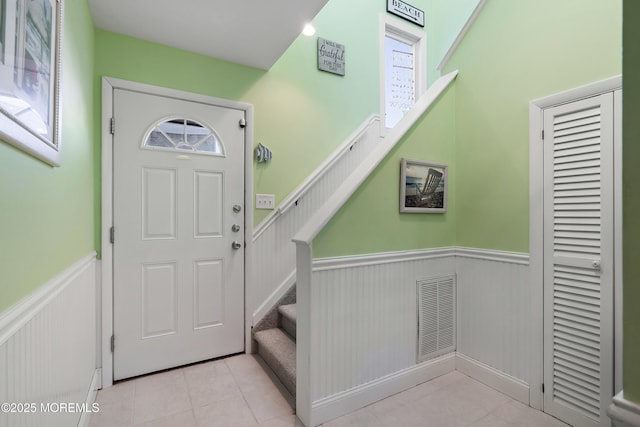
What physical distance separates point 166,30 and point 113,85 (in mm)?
520

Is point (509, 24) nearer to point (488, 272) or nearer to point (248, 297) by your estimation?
point (488, 272)

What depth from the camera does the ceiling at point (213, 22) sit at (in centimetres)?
174

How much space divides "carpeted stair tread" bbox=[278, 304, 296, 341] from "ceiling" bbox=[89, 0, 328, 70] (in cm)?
205

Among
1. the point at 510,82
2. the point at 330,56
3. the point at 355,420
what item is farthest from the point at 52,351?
the point at 330,56

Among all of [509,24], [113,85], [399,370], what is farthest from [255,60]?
[399,370]

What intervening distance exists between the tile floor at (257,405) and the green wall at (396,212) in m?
0.95

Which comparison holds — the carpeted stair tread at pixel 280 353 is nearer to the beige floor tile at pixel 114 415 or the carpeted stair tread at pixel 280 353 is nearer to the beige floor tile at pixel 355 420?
the beige floor tile at pixel 355 420

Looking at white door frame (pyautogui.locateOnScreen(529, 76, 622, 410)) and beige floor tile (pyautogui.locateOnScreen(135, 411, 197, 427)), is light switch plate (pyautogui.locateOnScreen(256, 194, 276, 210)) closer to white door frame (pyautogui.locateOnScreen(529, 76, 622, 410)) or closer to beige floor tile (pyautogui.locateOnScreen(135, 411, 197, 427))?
beige floor tile (pyautogui.locateOnScreen(135, 411, 197, 427))

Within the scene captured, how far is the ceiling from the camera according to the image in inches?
68.4

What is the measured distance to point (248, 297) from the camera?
2.43m
